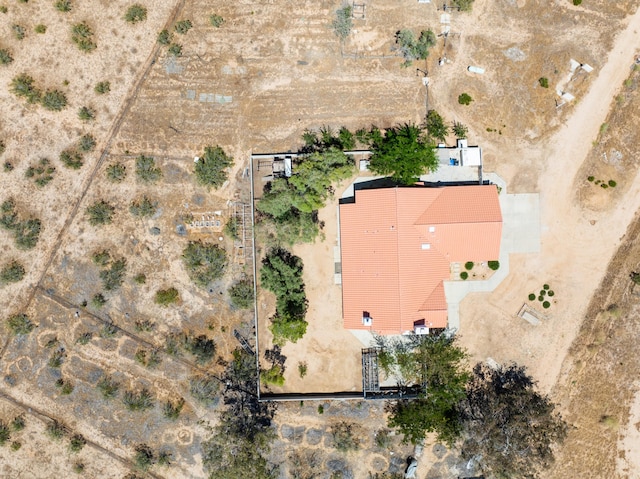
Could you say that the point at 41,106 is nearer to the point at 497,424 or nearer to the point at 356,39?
the point at 356,39

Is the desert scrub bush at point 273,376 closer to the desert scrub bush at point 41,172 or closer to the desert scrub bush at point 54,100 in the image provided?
the desert scrub bush at point 41,172

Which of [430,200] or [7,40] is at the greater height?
[7,40]

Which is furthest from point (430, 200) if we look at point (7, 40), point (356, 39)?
point (7, 40)

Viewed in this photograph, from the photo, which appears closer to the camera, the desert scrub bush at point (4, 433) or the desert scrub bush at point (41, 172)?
the desert scrub bush at point (41, 172)

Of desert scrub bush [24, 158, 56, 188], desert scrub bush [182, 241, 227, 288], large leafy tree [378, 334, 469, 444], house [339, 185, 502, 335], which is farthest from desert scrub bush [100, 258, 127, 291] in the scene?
large leafy tree [378, 334, 469, 444]

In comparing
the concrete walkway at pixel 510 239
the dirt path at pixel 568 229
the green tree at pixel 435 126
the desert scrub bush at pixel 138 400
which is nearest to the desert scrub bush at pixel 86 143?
the desert scrub bush at pixel 138 400

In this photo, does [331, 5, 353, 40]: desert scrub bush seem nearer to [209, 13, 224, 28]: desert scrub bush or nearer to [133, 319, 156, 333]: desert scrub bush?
Answer: [209, 13, 224, 28]: desert scrub bush
